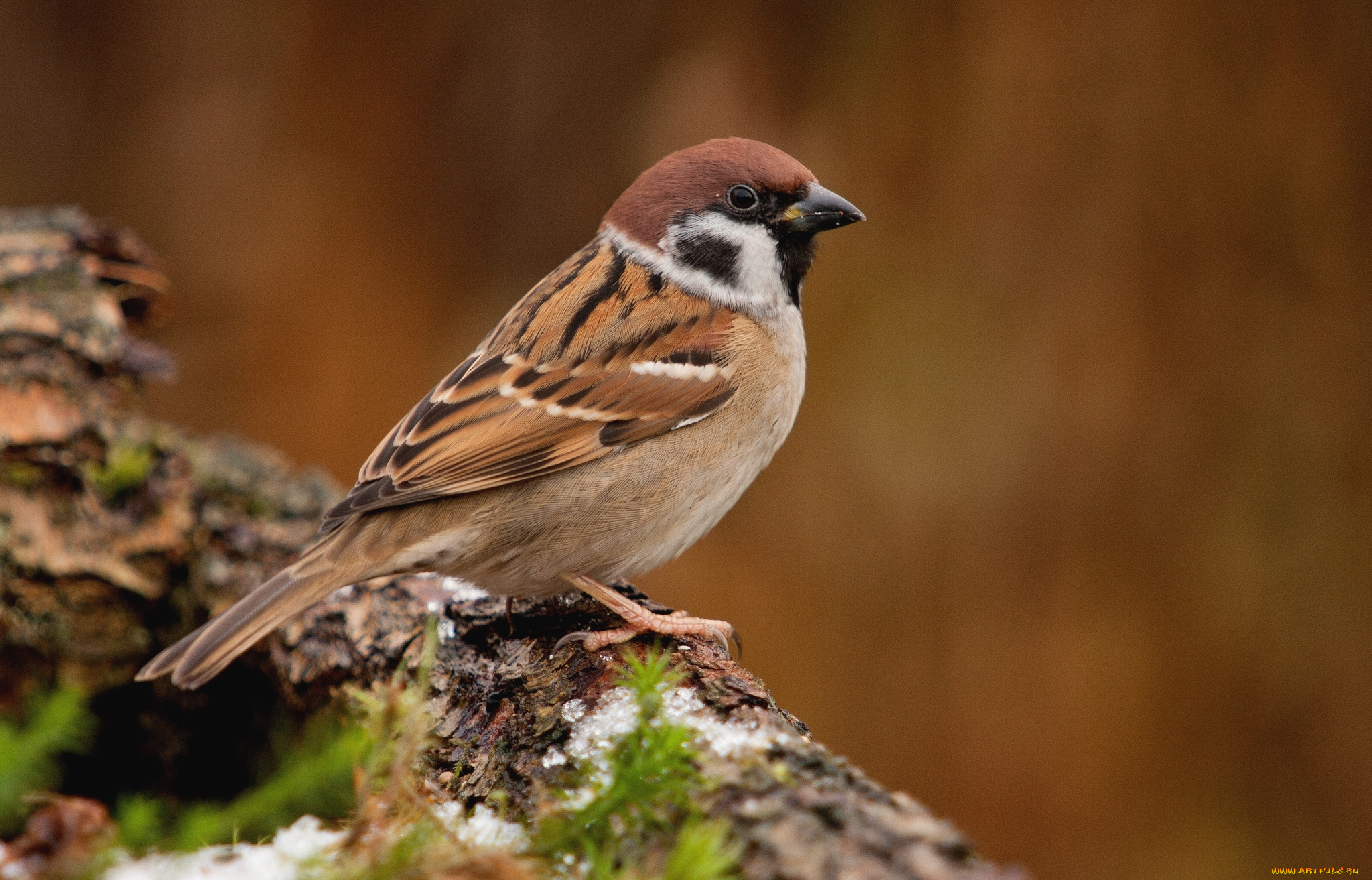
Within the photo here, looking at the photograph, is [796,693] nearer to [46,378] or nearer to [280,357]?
[280,357]

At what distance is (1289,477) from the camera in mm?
4141

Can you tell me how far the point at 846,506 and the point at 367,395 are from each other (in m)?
2.23

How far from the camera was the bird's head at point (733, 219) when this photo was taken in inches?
118

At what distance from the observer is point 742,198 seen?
3.04m

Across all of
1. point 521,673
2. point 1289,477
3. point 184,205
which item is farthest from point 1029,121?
point 184,205

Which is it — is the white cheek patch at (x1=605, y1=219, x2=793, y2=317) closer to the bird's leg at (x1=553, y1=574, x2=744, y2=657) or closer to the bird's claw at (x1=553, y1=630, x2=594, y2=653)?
the bird's leg at (x1=553, y1=574, x2=744, y2=657)

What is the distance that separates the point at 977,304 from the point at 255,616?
3083mm

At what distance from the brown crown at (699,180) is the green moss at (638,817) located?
1837mm

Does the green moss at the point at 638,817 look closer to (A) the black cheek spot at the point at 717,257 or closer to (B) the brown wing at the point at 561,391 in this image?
(B) the brown wing at the point at 561,391

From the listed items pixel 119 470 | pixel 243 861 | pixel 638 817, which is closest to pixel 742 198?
pixel 119 470

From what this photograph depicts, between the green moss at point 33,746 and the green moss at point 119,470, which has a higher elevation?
the green moss at point 119,470

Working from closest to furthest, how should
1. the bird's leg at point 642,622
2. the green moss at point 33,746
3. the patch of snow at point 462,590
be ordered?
the green moss at point 33,746, the bird's leg at point 642,622, the patch of snow at point 462,590

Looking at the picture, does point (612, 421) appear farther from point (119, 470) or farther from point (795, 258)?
point (119, 470)

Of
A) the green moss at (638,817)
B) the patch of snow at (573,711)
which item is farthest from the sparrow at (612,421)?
the green moss at (638,817)
